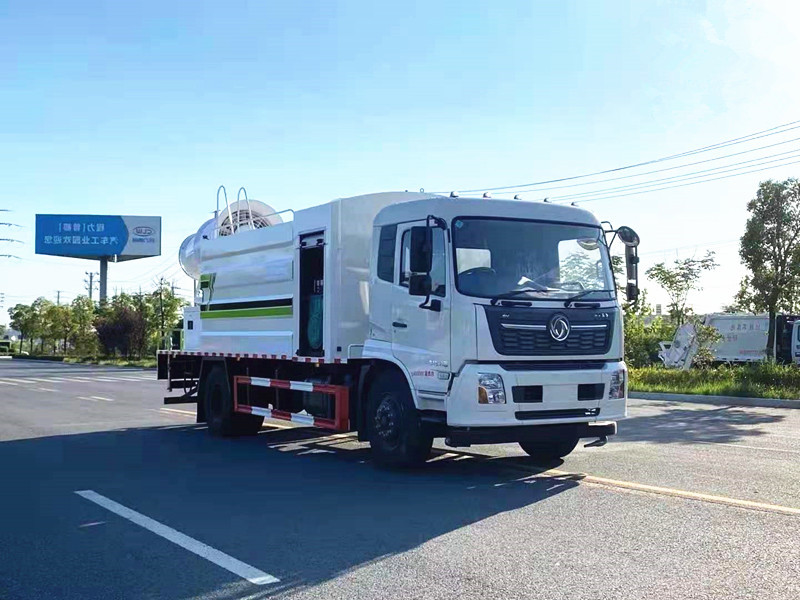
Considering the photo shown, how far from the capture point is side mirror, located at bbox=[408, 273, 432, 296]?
8672 millimetres

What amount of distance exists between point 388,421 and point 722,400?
14072mm

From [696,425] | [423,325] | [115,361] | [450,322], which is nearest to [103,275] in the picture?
[115,361]

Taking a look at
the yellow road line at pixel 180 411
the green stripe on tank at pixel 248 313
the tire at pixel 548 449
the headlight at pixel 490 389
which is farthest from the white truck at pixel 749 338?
the headlight at pixel 490 389

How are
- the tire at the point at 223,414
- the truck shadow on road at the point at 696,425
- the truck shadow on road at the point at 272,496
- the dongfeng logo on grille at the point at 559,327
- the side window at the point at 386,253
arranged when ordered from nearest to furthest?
1. the truck shadow on road at the point at 272,496
2. the dongfeng logo on grille at the point at 559,327
3. the side window at the point at 386,253
4. the truck shadow on road at the point at 696,425
5. the tire at the point at 223,414

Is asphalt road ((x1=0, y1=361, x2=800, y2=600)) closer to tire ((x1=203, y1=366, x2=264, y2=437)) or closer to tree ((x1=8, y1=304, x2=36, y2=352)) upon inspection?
tire ((x1=203, y1=366, x2=264, y2=437))

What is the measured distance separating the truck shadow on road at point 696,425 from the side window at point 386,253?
16.3ft

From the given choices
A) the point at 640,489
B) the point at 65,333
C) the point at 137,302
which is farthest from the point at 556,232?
the point at 65,333

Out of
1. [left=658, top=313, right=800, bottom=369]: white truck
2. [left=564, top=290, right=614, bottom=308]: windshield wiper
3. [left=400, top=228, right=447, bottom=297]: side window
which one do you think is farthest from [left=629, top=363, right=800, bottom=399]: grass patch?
[left=400, top=228, right=447, bottom=297]: side window

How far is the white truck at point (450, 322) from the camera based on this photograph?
27.6 ft

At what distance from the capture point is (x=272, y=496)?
26.5 feet

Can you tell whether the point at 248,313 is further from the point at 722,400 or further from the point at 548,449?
the point at 722,400

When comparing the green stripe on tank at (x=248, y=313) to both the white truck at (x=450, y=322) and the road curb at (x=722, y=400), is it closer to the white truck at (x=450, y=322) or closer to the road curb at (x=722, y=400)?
the white truck at (x=450, y=322)

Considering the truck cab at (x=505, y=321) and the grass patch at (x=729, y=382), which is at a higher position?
the truck cab at (x=505, y=321)

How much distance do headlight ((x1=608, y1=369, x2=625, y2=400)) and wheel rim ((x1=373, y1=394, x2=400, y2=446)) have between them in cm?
228
